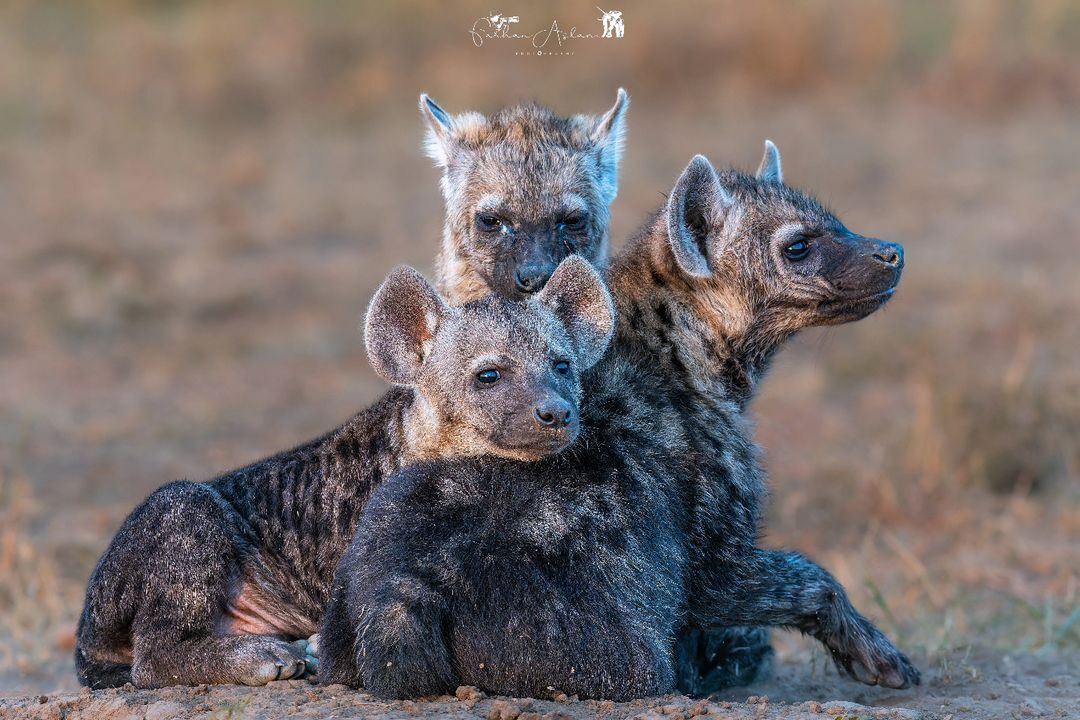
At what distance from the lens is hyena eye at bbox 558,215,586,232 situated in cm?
636

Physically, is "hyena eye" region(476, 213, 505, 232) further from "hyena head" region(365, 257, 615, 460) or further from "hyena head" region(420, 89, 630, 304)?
"hyena head" region(365, 257, 615, 460)

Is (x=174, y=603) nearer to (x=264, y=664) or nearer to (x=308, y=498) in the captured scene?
(x=264, y=664)

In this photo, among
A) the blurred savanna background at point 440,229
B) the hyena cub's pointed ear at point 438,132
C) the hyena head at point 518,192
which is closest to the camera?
the hyena head at point 518,192

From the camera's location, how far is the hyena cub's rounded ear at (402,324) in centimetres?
518

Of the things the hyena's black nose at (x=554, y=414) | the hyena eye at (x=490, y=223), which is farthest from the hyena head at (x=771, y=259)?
the hyena eye at (x=490, y=223)

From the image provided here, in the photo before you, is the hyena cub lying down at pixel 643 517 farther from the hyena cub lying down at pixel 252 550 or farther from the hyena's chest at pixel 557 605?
the hyena cub lying down at pixel 252 550

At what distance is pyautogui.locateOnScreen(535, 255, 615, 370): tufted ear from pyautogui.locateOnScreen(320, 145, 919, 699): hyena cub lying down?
124mm

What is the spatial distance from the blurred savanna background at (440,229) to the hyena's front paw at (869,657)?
1.18 feet

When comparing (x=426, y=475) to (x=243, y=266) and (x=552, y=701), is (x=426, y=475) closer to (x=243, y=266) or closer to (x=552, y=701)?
(x=552, y=701)

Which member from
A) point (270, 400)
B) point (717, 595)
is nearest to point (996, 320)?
point (270, 400)

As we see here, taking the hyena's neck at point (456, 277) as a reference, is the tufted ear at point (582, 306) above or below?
below

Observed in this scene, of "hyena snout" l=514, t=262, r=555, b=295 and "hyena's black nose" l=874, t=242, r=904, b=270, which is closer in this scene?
"hyena's black nose" l=874, t=242, r=904, b=270

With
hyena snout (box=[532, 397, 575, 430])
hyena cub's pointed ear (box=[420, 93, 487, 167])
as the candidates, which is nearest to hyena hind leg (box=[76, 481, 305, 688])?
hyena snout (box=[532, 397, 575, 430])

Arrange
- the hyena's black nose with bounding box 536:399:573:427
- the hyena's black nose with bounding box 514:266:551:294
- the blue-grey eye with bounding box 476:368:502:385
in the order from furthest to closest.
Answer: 1. the hyena's black nose with bounding box 514:266:551:294
2. the blue-grey eye with bounding box 476:368:502:385
3. the hyena's black nose with bounding box 536:399:573:427
